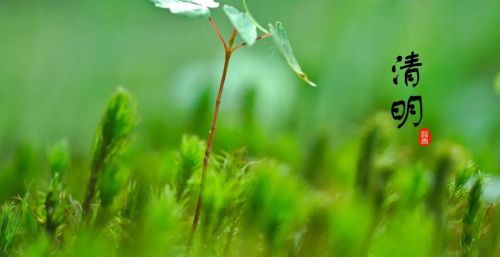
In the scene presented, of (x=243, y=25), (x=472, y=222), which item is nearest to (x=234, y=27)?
(x=243, y=25)

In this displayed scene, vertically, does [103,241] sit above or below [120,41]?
below

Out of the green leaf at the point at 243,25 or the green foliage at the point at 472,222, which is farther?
the green foliage at the point at 472,222

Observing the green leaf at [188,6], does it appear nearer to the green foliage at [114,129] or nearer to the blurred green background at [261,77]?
the green foliage at [114,129]

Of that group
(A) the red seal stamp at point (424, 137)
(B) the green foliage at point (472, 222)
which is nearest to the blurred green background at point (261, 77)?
(A) the red seal stamp at point (424, 137)

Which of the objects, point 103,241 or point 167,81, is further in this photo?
point 167,81

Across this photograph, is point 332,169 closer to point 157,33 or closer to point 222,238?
point 222,238

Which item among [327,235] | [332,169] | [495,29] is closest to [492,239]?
[327,235]
